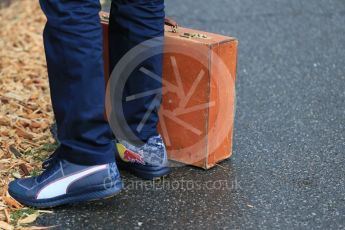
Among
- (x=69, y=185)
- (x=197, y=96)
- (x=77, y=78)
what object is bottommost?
(x=69, y=185)

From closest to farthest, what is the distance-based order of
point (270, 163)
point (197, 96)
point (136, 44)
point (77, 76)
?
point (77, 76) < point (136, 44) < point (197, 96) < point (270, 163)

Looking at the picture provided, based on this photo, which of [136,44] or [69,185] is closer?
[69,185]

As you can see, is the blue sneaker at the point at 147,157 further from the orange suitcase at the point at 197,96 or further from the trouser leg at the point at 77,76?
the trouser leg at the point at 77,76

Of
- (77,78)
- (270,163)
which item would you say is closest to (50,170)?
(77,78)

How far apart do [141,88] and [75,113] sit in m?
0.43

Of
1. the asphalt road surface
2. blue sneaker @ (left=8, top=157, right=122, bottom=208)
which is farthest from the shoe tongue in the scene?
the asphalt road surface

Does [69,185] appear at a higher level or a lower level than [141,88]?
lower

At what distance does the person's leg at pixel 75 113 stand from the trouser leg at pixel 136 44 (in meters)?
0.27

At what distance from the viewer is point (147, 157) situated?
2.83m

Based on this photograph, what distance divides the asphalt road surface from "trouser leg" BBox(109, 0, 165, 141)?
0.25 m

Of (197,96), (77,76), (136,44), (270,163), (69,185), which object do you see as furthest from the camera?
(270,163)

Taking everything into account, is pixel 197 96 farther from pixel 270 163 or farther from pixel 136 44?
pixel 270 163

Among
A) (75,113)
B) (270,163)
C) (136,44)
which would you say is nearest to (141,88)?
(136,44)

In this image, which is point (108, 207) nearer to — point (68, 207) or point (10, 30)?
point (68, 207)
